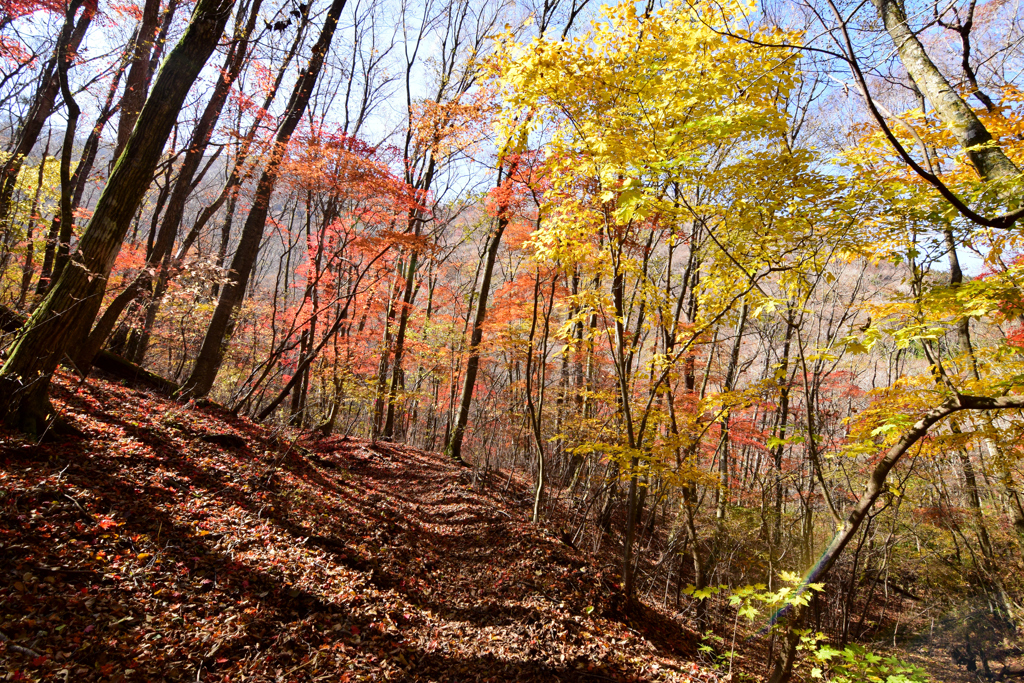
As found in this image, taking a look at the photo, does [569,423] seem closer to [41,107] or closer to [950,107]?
[950,107]

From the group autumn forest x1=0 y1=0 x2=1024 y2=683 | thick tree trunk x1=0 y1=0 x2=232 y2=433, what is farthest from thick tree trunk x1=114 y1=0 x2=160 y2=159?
thick tree trunk x1=0 y1=0 x2=232 y2=433

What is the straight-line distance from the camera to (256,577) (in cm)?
373

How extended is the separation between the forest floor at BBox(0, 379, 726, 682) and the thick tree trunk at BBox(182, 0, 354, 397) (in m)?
1.06

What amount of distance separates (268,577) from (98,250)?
3335mm

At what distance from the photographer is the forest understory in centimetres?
274

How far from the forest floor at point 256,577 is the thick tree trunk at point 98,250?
496mm

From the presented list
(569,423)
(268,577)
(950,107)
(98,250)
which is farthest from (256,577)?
(950,107)

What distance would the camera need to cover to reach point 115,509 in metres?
3.61

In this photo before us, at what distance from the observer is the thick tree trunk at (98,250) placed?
3684mm

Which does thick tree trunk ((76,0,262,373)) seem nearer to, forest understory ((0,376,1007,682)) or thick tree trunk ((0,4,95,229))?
thick tree trunk ((0,4,95,229))

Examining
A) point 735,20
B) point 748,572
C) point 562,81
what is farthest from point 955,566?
point 562,81

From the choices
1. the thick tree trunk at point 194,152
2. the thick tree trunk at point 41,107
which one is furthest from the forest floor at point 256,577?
the thick tree trunk at point 41,107

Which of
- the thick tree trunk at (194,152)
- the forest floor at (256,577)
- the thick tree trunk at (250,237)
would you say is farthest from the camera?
the thick tree trunk at (194,152)

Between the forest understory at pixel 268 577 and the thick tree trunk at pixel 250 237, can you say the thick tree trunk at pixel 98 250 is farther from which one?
the thick tree trunk at pixel 250 237
